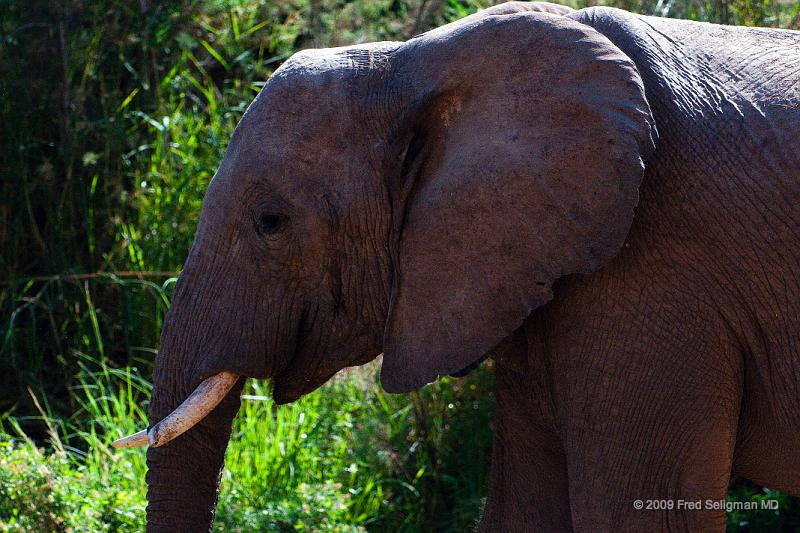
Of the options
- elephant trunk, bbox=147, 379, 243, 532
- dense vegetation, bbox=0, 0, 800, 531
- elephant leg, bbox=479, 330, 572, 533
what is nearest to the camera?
elephant trunk, bbox=147, 379, 243, 532

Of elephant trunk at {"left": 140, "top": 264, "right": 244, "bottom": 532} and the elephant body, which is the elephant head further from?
the elephant body

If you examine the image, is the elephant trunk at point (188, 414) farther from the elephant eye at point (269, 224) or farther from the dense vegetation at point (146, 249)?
the dense vegetation at point (146, 249)

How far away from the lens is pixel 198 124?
7090 millimetres

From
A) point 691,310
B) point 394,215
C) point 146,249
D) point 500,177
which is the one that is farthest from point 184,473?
point 146,249

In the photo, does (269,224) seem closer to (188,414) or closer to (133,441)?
(188,414)

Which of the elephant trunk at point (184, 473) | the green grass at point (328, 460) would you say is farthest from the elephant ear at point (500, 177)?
the green grass at point (328, 460)

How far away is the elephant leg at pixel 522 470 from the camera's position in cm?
355

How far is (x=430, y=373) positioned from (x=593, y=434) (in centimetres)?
45

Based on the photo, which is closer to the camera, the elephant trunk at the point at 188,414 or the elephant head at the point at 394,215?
the elephant head at the point at 394,215

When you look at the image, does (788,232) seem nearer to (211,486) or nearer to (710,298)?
(710,298)

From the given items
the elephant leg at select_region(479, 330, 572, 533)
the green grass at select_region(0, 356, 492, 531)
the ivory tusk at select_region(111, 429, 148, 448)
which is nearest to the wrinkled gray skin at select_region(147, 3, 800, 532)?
the ivory tusk at select_region(111, 429, 148, 448)

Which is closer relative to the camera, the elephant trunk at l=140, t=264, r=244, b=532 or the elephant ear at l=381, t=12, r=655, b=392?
the elephant ear at l=381, t=12, r=655, b=392

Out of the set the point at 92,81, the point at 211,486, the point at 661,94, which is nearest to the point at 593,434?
the point at 661,94

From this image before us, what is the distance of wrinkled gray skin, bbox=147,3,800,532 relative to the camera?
2.82m
